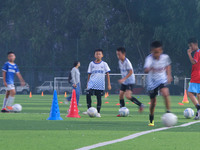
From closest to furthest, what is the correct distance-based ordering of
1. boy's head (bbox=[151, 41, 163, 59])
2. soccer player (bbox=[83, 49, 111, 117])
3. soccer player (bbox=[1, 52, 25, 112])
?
boy's head (bbox=[151, 41, 163, 59]) < soccer player (bbox=[83, 49, 111, 117]) < soccer player (bbox=[1, 52, 25, 112])

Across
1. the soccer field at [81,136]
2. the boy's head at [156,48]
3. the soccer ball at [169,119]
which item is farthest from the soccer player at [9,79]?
the soccer ball at [169,119]

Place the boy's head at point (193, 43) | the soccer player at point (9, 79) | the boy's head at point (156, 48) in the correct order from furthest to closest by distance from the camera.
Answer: the soccer player at point (9, 79) → the boy's head at point (193, 43) → the boy's head at point (156, 48)

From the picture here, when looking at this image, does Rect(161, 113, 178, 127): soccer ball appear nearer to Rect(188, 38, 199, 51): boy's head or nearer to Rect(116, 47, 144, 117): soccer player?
Rect(116, 47, 144, 117): soccer player

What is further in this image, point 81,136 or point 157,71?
Answer: point 157,71

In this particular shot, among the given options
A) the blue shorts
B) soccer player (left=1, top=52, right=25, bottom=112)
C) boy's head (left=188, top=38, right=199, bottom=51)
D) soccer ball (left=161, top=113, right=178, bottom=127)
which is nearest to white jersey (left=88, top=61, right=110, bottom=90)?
the blue shorts

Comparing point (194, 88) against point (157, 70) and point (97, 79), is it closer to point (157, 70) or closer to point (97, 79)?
point (97, 79)

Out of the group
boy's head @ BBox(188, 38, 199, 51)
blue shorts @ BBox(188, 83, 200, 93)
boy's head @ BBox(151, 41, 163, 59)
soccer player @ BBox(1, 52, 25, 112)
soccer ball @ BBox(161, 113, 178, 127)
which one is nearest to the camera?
soccer ball @ BBox(161, 113, 178, 127)

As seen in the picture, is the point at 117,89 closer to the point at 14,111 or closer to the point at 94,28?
the point at 94,28

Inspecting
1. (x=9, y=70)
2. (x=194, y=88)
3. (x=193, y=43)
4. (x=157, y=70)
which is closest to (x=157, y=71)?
(x=157, y=70)

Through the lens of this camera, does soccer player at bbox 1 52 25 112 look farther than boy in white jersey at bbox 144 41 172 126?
Yes

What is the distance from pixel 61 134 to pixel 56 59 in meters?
39.9

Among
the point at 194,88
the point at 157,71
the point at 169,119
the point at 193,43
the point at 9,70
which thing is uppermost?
the point at 193,43

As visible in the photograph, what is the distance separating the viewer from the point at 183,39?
4556 cm

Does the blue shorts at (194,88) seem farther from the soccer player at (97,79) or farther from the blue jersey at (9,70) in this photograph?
the blue jersey at (9,70)
